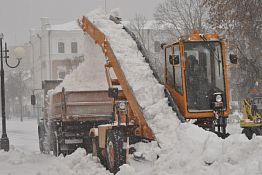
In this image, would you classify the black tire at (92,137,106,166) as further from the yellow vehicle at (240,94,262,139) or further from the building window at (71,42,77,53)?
the building window at (71,42,77,53)

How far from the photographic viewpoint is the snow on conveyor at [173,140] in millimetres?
8344

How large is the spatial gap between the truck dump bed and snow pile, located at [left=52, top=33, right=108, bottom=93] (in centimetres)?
37

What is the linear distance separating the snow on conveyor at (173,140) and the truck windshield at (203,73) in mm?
611

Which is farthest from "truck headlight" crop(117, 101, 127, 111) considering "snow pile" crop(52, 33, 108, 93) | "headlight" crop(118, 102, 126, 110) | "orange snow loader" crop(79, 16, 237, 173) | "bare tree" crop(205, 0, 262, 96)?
"bare tree" crop(205, 0, 262, 96)

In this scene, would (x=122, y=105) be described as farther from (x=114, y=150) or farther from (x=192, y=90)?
(x=192, y=90)

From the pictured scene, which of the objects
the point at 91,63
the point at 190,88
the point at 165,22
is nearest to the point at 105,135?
the point at 190,88

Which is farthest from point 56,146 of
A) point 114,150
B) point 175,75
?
point 175,75

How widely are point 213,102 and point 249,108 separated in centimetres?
920

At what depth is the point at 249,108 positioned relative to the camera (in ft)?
67.3

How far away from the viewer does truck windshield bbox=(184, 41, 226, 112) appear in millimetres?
11641

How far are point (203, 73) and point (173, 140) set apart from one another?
69.0 inches

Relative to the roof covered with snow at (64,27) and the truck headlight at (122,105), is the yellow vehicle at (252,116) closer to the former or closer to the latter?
the truck headlight at (122,105)

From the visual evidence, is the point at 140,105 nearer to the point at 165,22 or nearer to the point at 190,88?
the point at 190,88

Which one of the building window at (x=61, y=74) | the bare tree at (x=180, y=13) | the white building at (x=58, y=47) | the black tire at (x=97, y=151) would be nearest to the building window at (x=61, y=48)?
the white building at (x=58, y=47)
